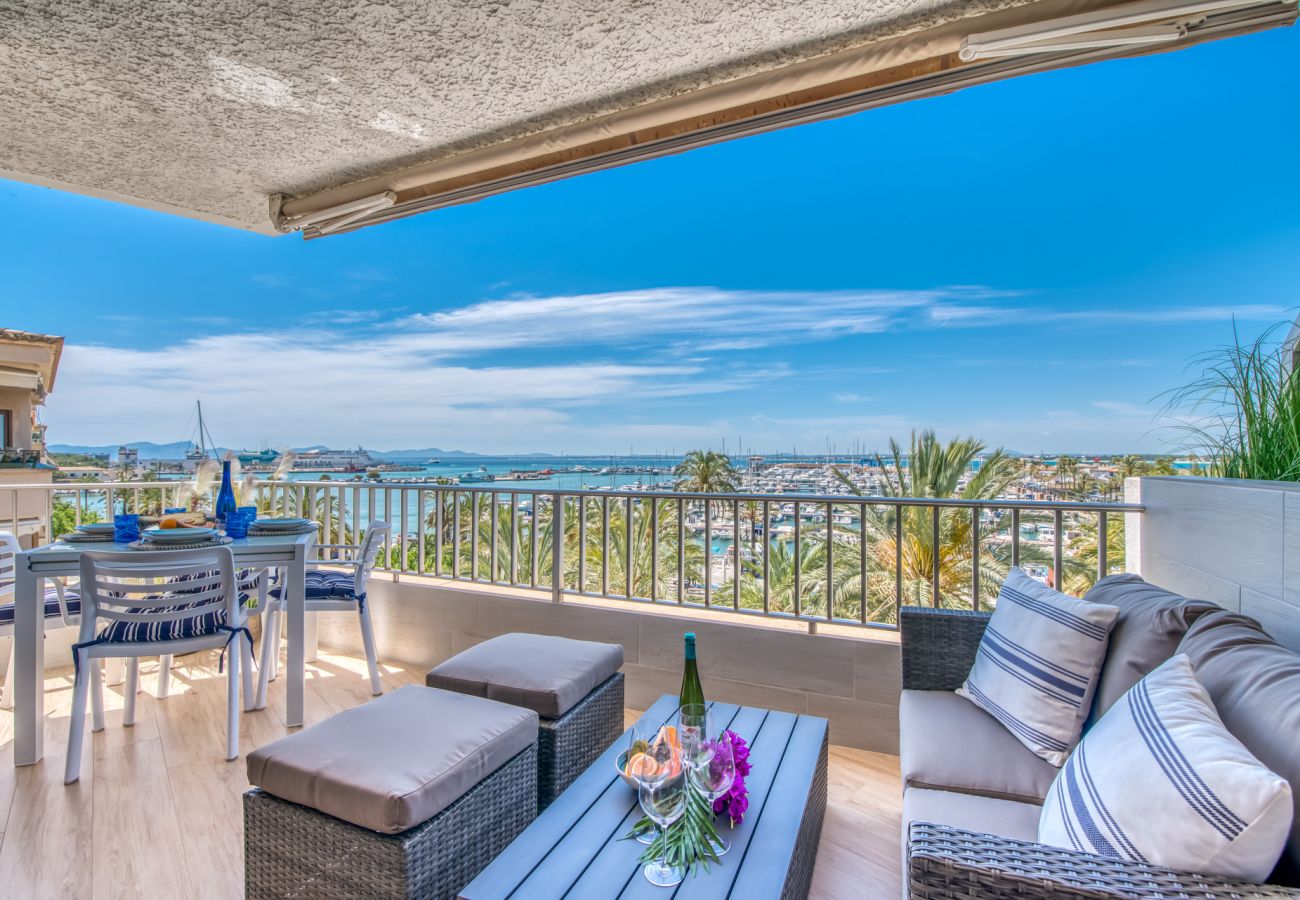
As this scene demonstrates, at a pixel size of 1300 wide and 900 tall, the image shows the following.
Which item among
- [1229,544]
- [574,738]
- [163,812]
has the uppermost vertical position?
[1229,544]

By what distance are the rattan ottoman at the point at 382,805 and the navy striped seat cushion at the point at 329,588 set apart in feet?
5.64

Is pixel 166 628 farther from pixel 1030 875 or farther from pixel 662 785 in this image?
pixel 1030 875

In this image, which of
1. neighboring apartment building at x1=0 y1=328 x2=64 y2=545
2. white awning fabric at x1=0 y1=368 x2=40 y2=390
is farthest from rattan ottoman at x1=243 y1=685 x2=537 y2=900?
white awning fabric at x1=0 y1=368 x2=40 y2=390

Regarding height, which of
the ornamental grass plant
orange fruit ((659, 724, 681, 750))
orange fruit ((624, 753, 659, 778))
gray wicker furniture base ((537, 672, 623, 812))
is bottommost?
gray wicker furniture base ((537, 672, 623, 812))

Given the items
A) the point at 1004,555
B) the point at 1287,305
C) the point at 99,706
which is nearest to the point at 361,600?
the point at 99,706

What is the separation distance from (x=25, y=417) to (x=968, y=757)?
Answer: 10.8 meters

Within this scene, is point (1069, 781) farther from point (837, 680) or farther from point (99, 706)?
point (99, 706)

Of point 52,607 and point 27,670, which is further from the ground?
point 52,607

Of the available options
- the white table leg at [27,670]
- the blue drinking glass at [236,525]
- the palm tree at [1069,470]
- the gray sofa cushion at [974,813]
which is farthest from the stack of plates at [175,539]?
the palm tree at [1069,470]

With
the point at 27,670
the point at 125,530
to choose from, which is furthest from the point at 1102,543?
the point at 27,670

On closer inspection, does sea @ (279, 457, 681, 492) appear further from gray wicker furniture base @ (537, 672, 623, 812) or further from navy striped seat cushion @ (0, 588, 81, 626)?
navy striped seat cushion @ (0, 588, 81, 626)

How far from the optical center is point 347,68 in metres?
2.12

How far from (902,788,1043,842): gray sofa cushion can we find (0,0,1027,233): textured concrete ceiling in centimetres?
221

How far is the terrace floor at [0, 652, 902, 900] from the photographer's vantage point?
1.76m
